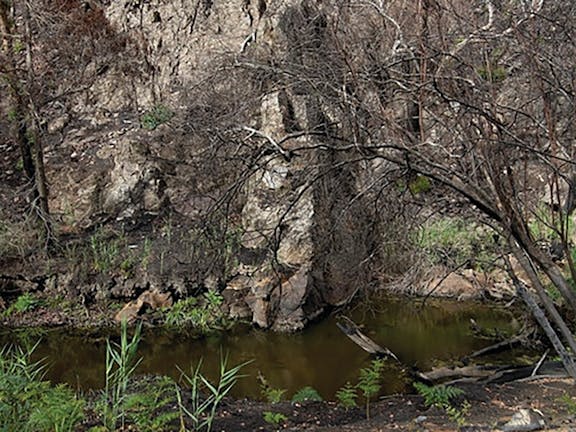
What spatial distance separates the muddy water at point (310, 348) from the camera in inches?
266

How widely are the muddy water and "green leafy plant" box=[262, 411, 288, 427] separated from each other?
1.87 metres

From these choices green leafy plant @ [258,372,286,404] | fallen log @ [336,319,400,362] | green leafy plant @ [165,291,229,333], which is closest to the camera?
green leafy plant @ [258,372,286,404]

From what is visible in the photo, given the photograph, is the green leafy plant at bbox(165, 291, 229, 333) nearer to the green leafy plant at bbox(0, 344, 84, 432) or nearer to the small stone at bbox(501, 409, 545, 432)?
the green leafy plant at bbox(0, 344, 84, 432)

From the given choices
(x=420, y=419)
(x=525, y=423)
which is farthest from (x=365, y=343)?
(x=525, y=423)

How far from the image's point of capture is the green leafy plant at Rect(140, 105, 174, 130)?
40.0 feet

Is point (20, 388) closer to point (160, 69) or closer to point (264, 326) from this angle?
point (264, 326)

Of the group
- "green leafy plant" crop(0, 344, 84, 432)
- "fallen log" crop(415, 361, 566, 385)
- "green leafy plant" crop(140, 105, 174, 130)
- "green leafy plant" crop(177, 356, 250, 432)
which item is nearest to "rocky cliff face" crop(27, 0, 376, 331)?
"green leafy plant" crop(140, 105, 174, 130)

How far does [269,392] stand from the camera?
5.74m

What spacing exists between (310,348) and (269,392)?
6.58ft

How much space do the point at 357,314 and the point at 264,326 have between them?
1466 millimetres

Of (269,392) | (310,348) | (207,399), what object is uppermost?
(207,399)

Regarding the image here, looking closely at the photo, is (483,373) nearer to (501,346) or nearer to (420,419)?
(501,346)

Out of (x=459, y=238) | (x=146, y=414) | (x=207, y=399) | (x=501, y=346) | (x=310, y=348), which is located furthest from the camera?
(x=459, y=238)

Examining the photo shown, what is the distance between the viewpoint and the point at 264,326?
8344 mm
